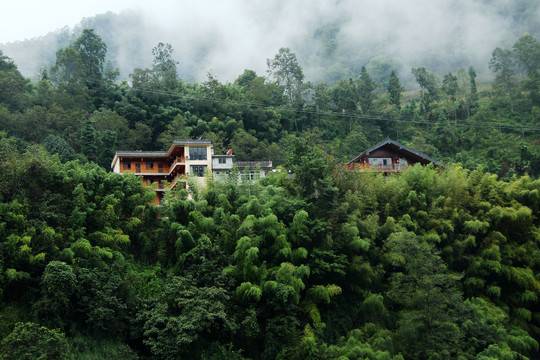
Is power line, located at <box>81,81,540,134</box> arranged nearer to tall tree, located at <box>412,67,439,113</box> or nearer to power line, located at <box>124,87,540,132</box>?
power line, located at <box>124,87,540,132</box>

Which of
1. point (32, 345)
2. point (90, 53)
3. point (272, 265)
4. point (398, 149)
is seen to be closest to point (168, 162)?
point (398, 149)

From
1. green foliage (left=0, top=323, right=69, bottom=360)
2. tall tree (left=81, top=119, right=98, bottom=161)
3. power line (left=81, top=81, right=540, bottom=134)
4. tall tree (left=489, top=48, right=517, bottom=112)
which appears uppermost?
tall tree (left=489, top=48, right=517, bottom=112)

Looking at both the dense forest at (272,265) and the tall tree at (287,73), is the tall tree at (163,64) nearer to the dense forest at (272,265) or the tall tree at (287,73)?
the tall tree at (287,73)

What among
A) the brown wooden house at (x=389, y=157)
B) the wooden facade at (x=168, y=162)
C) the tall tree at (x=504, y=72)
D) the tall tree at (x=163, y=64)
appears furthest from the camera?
the tall tree at (x=504, y=72)

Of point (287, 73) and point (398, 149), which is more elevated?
point (287, 73)

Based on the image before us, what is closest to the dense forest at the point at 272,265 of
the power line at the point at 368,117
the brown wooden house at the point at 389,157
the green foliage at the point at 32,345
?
the green foliage at the point at 32,345

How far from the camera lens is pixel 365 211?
18.1 metres

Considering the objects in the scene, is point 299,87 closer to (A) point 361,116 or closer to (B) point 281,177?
(A) point 361,116

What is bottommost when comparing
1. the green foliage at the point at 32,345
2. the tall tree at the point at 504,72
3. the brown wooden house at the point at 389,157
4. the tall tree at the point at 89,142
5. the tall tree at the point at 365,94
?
the green foliage at the point at 32,345

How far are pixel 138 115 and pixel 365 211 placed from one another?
23252mm

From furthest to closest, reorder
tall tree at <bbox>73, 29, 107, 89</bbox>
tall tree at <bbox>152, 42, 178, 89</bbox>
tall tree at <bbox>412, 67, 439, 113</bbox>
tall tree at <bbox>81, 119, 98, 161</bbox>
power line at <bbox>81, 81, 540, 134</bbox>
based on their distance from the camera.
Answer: tall tree at <bbox>412, 67, 439, 113</bbox>, tall tree at <bbox>152, 42, 178, 89</bbox>, tall tree at <bbox>73, 29, 107, 89</bbox>, power line at <bbox>81, 81, 540, 134</bbox>, tall tree at <bbox>81, 119, 98, 161</bbox>

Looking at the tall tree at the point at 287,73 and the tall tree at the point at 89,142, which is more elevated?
the tall tree at the point at 287,73

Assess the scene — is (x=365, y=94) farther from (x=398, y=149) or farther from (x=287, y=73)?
(x=398, y=149)

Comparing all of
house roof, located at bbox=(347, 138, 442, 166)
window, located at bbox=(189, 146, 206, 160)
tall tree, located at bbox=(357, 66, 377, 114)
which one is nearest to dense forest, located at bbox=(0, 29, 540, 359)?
house roof, located at bbox=(347, 138, 442, 166)
